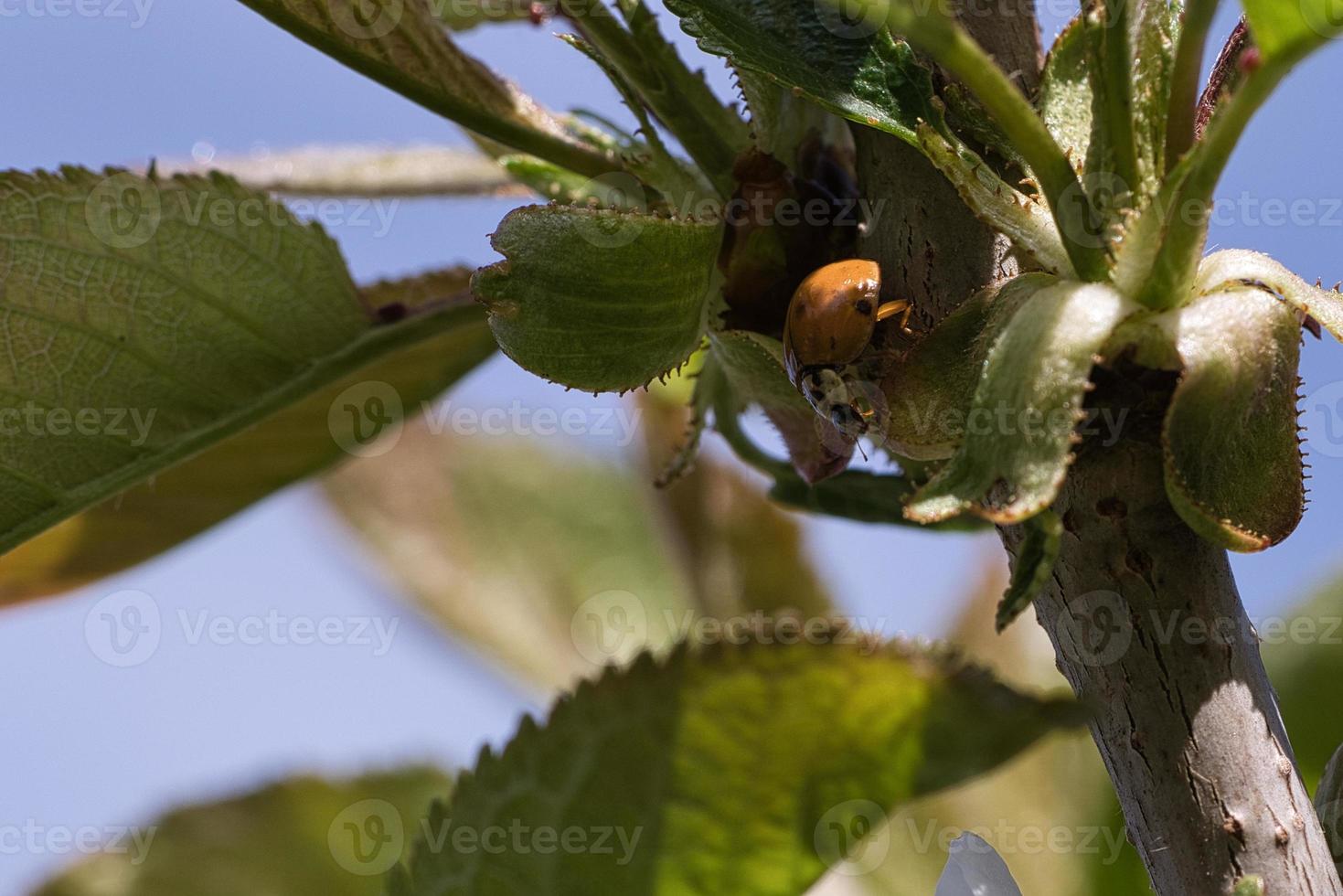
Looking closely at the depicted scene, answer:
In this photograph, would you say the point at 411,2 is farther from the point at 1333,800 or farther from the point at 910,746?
the point at 1333,800

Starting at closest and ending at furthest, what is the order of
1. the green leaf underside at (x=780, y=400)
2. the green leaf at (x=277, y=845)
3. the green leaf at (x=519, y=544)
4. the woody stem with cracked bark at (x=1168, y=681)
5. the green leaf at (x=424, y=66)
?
1. the woody stem with cracked bark at (x=1168, y=681)
2. the green leaf underside at (x=780, y=400)
3. the green leaf at (x=424, y=66)
4. the green leaf at (x=277, y=845)
5. the green leaf at (x=519, y=544)

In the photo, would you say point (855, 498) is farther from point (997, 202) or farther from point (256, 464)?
point (256, 464)

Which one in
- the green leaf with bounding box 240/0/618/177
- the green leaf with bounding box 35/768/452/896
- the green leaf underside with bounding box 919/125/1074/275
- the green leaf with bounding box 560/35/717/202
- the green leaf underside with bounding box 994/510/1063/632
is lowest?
the green leaf with bounding box 35/768/452/896

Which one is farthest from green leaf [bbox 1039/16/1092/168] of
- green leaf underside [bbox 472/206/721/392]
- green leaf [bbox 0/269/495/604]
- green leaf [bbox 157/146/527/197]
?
green leaf [bbox 157/146/527/197]

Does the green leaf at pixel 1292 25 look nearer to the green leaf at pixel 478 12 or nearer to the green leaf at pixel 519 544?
the green leaf at pixel 478 12

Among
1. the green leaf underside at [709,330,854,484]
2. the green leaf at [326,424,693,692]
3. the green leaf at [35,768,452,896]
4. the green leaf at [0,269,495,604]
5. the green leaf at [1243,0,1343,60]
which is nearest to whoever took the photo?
the green leaf at [1243,0,1343,60]

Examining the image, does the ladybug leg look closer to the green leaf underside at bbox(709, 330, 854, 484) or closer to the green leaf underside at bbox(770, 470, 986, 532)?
the green leaf underside at bbox(709, 330, 854, 484)

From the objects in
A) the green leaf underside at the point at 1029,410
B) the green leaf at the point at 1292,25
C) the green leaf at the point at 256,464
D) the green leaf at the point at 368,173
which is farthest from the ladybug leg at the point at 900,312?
the green leaf at the point at 368,173


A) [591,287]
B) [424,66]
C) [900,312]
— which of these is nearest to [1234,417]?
[900,312]
